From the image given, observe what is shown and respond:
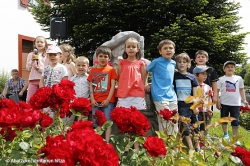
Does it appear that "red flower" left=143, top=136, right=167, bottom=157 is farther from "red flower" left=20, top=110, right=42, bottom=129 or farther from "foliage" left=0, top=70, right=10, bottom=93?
"foliage" left=0, top=70, right=10, bottom=93

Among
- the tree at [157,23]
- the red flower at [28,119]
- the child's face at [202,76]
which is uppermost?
the tree at [157,23]

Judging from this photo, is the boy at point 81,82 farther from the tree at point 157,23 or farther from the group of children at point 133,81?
the tree at point 157,23

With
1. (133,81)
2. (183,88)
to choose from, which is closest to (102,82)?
(133,81)

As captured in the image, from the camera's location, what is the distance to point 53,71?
3.06m

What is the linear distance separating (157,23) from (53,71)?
5.93 meters

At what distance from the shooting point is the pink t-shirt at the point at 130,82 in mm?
2729

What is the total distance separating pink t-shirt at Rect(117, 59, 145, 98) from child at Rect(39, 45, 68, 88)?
77 cm

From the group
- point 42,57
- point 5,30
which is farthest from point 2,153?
point 5,30

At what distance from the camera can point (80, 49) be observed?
29.8 ft

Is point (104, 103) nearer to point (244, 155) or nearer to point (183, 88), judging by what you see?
point (183, 88)

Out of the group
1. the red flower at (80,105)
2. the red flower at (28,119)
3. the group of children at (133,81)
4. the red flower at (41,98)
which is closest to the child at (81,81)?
the group of children at (133,81)

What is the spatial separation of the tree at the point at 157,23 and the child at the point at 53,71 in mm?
4787

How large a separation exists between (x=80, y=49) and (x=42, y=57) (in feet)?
18.0

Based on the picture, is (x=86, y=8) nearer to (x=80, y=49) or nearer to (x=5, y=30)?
(x=80, y=49)
